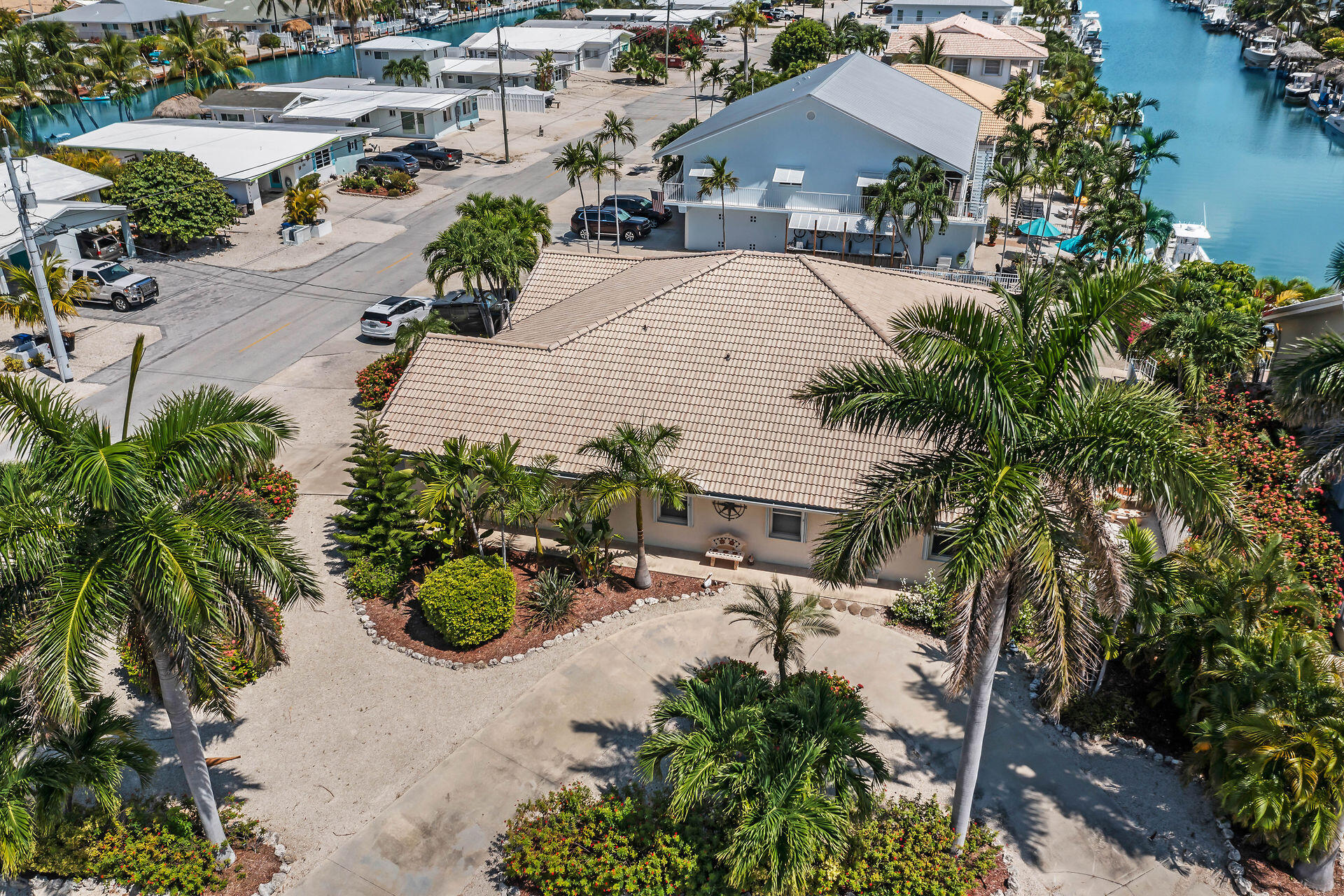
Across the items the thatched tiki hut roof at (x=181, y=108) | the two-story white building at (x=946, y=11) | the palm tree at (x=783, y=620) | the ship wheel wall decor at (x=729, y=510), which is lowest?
the ship wheel wall decor at (x=729, y=510)

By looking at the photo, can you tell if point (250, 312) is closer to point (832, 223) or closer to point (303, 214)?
point (303, 214)

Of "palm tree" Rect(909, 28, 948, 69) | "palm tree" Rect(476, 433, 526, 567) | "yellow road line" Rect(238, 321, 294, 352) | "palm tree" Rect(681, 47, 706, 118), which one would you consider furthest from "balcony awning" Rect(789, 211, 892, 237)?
"palm tree" Rect(681, 47, 706, 118)

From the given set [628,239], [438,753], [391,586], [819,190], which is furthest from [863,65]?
[438,753]

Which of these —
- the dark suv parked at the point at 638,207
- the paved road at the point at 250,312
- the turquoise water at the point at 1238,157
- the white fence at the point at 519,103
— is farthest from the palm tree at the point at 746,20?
the paved road at the point at 250,312

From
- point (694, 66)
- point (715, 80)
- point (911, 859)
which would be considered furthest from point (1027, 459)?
point (694, 66)

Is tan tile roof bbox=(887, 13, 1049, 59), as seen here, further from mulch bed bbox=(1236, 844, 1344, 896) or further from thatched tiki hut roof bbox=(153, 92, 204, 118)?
mulch bed bbox=(1236, 844, 1344, 896)

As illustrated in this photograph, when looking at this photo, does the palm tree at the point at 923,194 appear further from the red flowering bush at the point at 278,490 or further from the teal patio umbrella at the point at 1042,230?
the red flowering bush at the point at 278,490

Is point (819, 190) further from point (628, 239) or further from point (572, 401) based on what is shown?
point (572, 401)

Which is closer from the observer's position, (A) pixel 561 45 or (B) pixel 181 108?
(B) pixel 181 108
